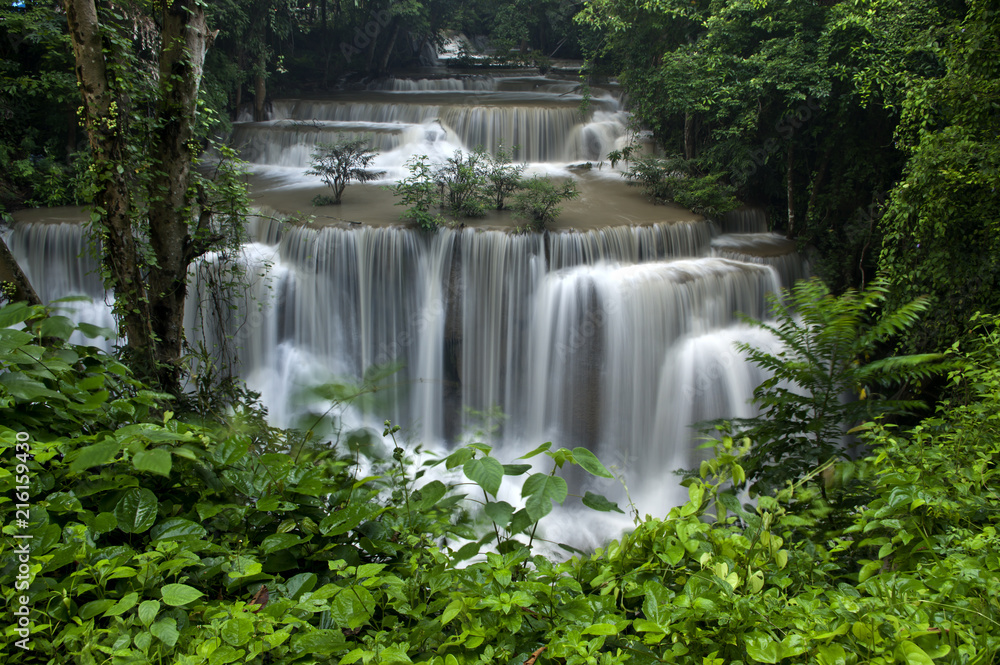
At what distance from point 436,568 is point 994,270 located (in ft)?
24.8

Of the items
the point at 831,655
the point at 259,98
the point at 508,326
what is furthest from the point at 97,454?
the point at 259,98

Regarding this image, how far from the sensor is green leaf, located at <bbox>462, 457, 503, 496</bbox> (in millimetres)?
1275

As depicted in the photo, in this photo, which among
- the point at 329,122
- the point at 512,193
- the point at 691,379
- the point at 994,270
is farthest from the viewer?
the point at 329,122

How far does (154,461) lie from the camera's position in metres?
1.40

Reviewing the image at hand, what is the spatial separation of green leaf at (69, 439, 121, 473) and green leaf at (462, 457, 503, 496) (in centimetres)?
92

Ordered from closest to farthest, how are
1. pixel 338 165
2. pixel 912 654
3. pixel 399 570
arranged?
1. pixel 912 654
2. pixel 399 570
3. pixel 338 165

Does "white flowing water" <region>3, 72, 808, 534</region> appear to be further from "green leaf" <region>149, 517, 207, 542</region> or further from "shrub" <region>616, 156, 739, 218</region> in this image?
"green leaf" <region>149, 517, 207, 542</region>

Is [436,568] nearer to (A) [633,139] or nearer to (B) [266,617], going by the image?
(B) [266,617]

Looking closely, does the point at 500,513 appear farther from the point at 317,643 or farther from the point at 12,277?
the point at 12,277

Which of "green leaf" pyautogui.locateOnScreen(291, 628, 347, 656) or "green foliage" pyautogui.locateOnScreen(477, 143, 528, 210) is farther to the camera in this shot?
"green foliage" pyautogui.locateOnScreen(477, 143, 528, 210)

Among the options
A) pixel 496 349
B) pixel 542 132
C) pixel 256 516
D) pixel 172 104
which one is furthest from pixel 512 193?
pixel 256 516

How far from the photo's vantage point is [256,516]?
5.69 feet

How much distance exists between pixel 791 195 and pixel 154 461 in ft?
37.4

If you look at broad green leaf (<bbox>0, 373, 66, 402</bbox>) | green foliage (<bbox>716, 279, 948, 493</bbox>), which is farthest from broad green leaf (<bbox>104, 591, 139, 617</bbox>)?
green foliage (<bbox>716, 279, 948, 493</bbox>)
